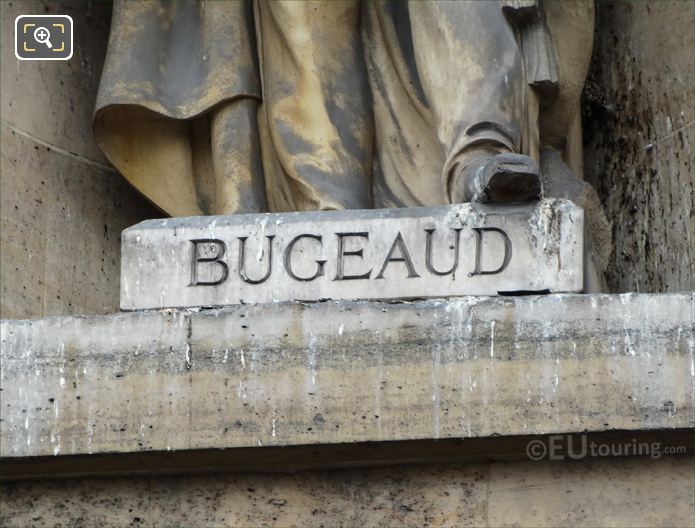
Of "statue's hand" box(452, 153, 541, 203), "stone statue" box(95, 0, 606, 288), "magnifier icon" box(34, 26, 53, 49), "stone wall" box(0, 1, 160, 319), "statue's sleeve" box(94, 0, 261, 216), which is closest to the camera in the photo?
"statue's hand" box(452, 153, 541, 203)

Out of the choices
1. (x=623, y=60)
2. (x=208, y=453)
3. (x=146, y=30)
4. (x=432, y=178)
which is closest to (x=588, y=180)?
(x=623, y=60)

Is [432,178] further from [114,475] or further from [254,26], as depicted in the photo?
[114,475]

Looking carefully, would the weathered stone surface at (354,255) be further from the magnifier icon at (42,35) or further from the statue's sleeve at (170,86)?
the magnifier icon at (42,35)

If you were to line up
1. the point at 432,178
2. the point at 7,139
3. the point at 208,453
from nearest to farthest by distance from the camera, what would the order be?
the point at 208,453 < the point at 432,178 < the point at 7,139

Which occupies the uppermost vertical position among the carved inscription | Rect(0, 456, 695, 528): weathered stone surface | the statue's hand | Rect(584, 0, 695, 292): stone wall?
Rect(584, 0, 695, 292): stone wall

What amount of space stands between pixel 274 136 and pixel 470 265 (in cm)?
82

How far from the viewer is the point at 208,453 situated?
5.38 meters

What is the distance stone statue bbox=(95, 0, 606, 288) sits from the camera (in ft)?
19.4

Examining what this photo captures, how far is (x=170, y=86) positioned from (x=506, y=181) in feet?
3.77

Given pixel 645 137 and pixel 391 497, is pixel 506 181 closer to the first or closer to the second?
pixel 391 497

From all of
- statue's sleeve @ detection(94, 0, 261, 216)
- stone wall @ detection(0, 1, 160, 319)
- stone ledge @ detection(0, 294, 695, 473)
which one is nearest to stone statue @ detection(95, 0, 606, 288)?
statue's sleeve @ detection(94, 0, 261, 216)

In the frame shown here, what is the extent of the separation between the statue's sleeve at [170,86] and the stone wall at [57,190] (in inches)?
10.1

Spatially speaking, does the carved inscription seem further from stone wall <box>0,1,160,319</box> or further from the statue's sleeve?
stone wall <box>0,1,160,319</box>

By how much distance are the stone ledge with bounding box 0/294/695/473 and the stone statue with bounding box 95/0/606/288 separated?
58 cm
